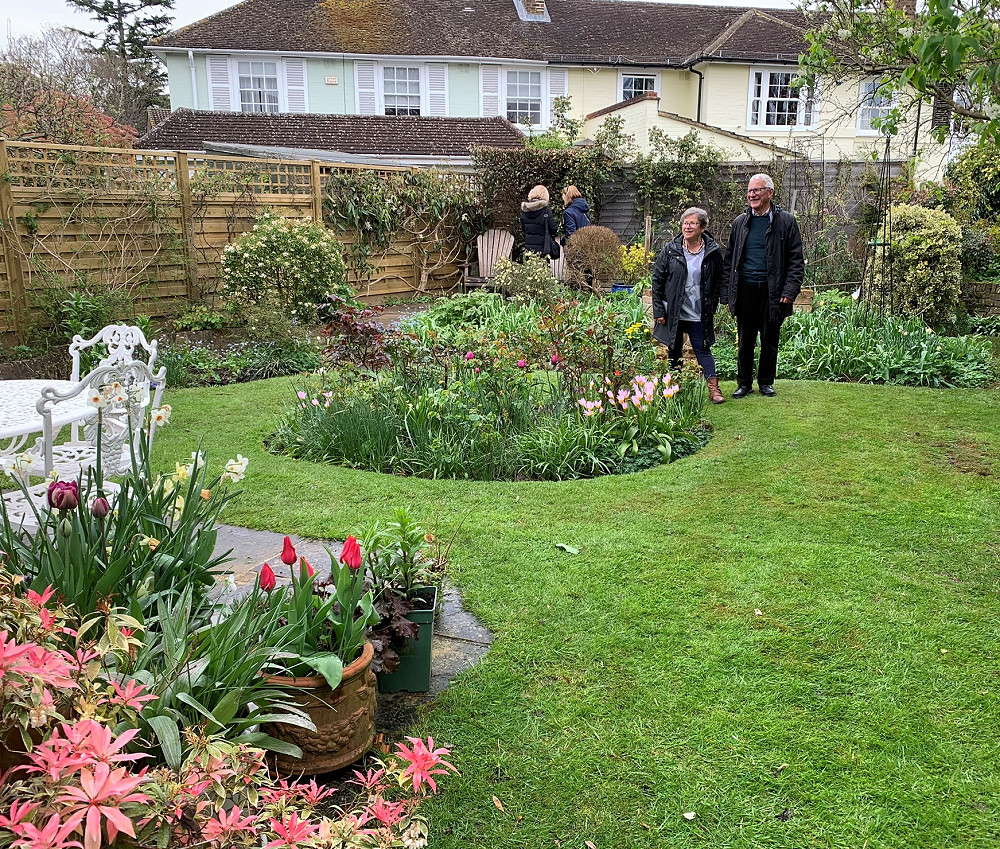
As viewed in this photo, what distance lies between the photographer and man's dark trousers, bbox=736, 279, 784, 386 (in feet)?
24.7

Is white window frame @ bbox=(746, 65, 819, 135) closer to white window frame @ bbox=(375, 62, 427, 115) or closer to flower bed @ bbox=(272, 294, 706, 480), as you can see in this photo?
white window frame @ bbox=(375, 62, 427, 115)

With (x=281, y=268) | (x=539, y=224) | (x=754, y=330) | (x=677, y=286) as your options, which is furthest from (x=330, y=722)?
(x=539, y=224)

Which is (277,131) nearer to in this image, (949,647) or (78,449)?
(78,449)

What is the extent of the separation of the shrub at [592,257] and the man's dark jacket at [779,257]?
5759 mm

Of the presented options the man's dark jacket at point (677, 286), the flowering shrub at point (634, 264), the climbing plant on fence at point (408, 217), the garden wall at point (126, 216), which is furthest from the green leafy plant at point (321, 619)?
the climbing plant on fence at point (408, 217)

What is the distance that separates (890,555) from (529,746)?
2556mm

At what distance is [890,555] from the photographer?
4398mm

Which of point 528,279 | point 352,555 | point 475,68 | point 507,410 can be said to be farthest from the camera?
point 475,68

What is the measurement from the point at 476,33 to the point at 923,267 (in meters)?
19.1

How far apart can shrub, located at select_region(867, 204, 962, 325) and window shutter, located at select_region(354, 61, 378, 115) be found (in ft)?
58.2

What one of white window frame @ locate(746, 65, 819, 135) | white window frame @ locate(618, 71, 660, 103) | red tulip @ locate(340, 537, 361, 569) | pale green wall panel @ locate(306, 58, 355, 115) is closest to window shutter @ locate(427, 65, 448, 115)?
pale green wall panel @ locate(306, 58, 355, 115)

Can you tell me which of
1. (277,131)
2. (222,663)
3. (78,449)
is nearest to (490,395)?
(78,449)

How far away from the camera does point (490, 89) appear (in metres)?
24.9

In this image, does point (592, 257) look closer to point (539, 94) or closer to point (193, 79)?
point (539, 94)
